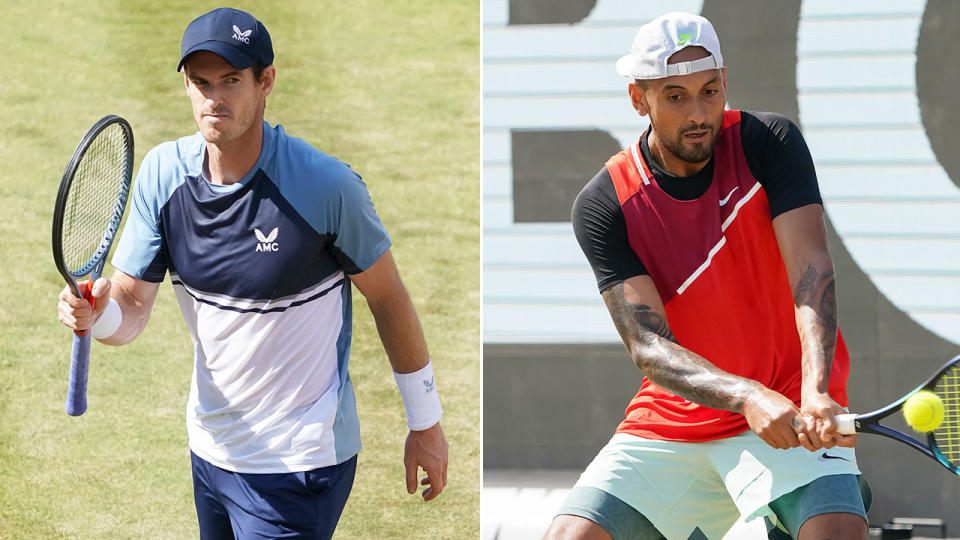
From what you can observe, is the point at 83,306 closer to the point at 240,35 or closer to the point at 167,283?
the point at 240,35

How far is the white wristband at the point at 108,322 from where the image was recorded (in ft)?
11.7

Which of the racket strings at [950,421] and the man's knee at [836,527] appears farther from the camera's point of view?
the racket strings at [950,421]

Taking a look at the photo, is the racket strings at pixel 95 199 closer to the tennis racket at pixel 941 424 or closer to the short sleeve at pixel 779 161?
the short sleeve at pixel 779 161

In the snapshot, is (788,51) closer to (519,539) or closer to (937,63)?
(937,63)

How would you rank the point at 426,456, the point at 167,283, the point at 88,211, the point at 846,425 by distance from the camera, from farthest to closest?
the point at 167,283, the point at 88,211, the point at 426,456, the point at 846,425

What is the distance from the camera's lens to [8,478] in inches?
258

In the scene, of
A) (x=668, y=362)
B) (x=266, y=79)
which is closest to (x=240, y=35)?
(x=266, y=79)

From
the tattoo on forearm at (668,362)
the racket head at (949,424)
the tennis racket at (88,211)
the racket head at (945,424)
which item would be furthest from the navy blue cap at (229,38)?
the racket head at (949,424)

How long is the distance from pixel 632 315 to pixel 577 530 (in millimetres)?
648

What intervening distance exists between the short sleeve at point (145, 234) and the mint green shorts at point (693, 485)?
4.64 ft

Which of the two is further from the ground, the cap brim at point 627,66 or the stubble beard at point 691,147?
the cap brim at point 627,66

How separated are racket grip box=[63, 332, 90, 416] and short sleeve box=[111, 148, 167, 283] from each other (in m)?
0.25

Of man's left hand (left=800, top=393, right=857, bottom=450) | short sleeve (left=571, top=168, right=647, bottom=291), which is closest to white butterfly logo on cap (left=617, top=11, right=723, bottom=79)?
short sleeve (left=571, top=168, right=647, bottom=291)

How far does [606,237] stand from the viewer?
12.2 feet
